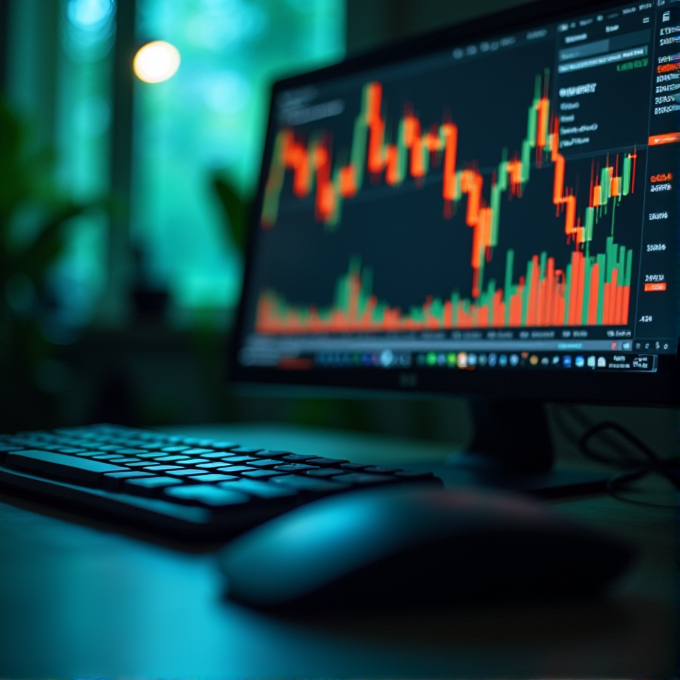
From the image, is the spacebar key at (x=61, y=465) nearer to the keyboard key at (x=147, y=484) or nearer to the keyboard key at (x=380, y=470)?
the keyboard key at (x=147, y=484)

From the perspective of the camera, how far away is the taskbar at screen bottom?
693 mm

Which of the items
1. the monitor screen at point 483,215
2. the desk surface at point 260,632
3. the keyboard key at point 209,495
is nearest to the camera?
the desk surface at point 260,632

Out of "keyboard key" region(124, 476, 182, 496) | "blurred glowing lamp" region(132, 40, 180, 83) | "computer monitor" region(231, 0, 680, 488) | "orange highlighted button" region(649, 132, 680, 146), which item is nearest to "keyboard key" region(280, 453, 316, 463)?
"keyboard key" region(124, 476, 182, 496)

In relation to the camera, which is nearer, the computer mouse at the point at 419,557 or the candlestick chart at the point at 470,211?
the computer mouse at the point at 419,557

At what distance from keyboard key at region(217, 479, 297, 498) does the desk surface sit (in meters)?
0.06

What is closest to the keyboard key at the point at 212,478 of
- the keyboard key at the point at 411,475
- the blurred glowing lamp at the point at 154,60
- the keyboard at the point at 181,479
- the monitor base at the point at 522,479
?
the keyboard at the point at 181,479

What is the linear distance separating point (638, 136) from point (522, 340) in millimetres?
208

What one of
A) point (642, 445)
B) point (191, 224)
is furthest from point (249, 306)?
point (191, 224)

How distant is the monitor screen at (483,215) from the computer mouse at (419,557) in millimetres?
335

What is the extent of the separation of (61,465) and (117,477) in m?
0.08

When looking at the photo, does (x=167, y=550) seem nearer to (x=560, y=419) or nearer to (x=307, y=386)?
(x=307, y=386)

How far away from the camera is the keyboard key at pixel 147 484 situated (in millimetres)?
529

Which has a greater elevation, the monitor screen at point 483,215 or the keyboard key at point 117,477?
the monitor screen at point 483,215

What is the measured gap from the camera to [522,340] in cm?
77
